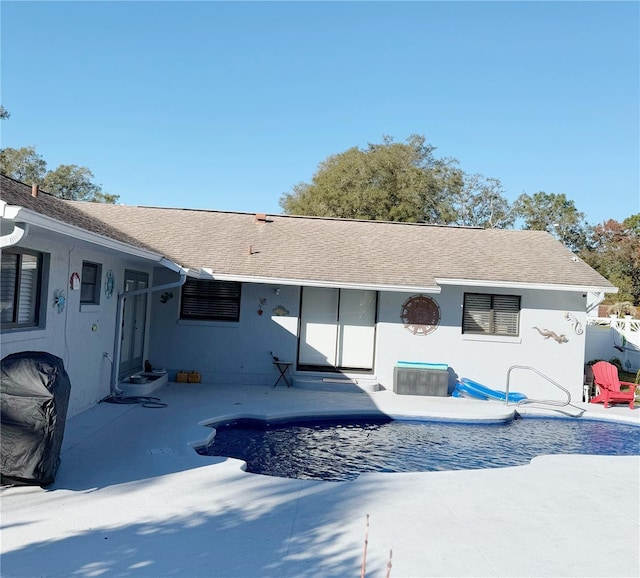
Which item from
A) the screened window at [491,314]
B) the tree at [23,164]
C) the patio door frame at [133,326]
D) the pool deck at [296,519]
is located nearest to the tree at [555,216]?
the screened window at [491,314]

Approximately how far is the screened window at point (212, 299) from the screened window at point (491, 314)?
6.01 meters

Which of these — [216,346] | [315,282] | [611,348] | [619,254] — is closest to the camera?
[315,282]

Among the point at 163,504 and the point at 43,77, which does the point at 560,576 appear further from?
the point at 43,77

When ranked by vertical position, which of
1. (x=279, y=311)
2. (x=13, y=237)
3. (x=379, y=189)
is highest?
(x=379, y=189)

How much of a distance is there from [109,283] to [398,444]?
625 centimetres

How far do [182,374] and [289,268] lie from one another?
3751 mm

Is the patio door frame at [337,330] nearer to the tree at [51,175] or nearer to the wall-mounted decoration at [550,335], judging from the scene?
the wall-mounted decoration at [550,335]

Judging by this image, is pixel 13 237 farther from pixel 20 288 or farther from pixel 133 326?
pixel 133 326

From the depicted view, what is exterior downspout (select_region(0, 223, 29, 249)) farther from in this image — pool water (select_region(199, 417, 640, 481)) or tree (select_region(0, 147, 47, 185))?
tree (select_region(0, 147, 47, 185))

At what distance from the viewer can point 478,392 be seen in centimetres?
1364

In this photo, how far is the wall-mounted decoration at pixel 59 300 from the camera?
27.1 ft

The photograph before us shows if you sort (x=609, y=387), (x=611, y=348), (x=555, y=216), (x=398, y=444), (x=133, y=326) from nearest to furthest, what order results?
(x=398, y=444), (x=133, y=326), (x=609, y=387), (x=611, y=348), (x=555, y=216)

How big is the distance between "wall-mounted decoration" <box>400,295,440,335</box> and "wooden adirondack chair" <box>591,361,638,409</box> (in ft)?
13.6

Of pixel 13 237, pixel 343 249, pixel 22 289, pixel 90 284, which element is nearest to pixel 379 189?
pixel 343 249
